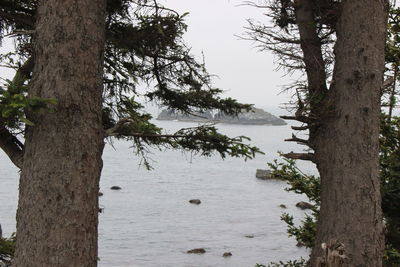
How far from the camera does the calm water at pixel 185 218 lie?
24359mm

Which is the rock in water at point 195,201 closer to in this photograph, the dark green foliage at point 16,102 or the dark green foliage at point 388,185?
the dark green foliage at point 388,185

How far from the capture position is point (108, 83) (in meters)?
7.86

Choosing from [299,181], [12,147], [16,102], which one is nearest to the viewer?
[16,102]

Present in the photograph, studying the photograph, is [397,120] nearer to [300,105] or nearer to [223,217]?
[300,105]

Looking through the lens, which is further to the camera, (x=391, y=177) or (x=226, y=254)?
(x=226, y=254)

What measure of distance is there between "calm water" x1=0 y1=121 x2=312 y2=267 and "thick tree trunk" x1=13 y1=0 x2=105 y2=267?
1642 centimetres

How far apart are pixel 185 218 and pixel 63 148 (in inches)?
1097

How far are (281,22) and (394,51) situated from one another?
180 centimetres

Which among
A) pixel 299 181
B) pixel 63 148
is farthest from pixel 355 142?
pixel 63 148

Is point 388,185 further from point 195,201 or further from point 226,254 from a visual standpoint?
point 195,201

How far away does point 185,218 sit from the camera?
32.4m

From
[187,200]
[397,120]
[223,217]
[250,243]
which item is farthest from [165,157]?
[397,120]

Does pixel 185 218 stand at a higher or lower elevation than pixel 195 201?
lower

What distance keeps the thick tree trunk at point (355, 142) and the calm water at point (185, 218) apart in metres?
15.0
